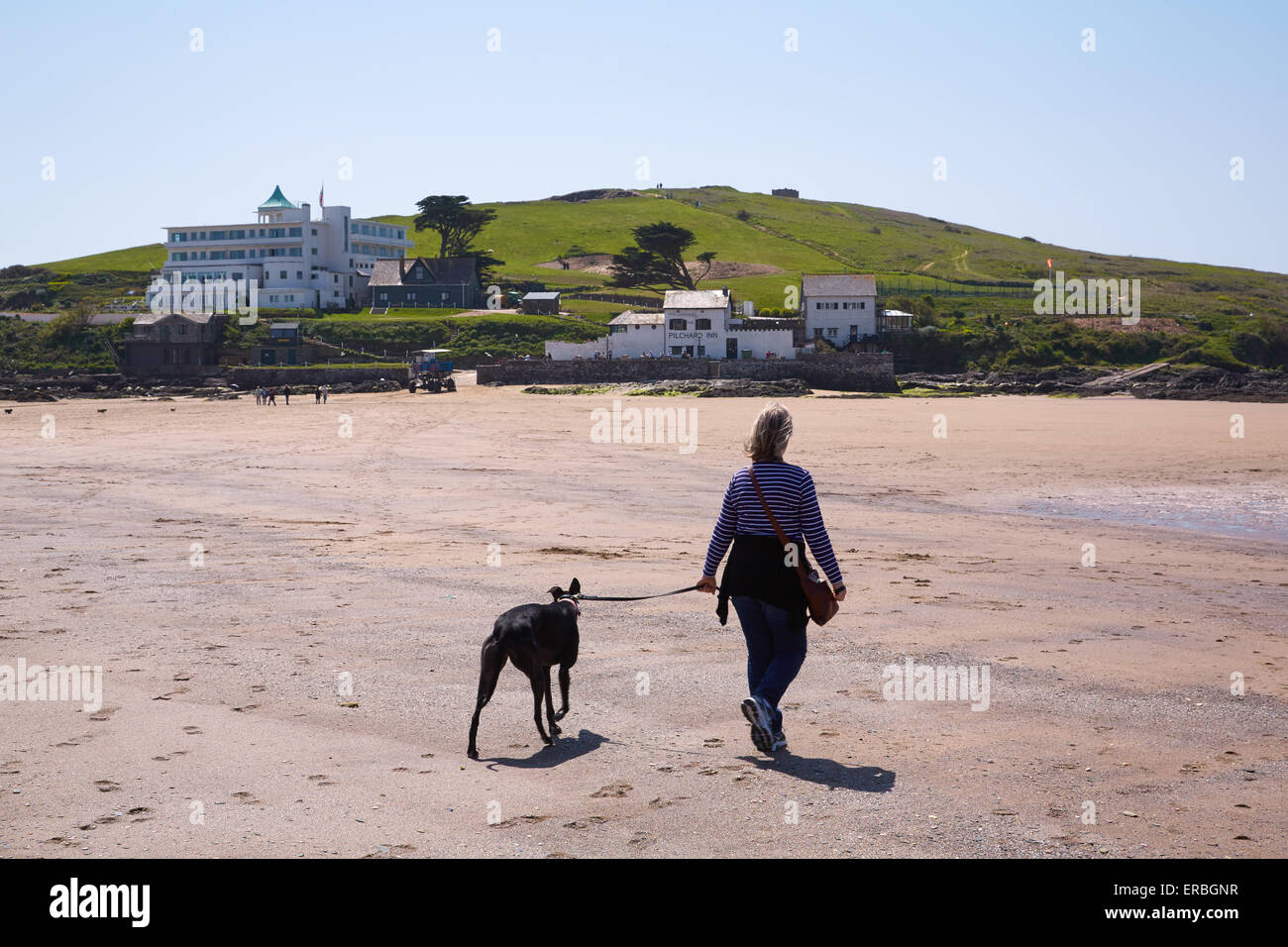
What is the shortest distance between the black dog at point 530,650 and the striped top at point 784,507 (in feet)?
3.78

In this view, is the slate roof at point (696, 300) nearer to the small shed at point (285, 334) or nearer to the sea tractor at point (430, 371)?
the sea tractor at point (430, 371)

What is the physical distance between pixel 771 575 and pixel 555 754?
1732mm

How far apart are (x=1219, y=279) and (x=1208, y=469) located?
143 metres

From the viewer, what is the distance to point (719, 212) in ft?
559

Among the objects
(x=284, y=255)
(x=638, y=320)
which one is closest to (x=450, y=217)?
(x=284, y=255)

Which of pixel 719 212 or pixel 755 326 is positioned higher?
pixel 719 212

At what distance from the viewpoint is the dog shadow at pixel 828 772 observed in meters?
5.76

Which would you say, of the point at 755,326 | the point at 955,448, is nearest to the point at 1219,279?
the point at 755,326

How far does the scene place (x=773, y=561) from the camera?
6.37 meters

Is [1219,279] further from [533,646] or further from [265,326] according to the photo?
[533,646]

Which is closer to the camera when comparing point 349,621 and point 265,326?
point 349,621

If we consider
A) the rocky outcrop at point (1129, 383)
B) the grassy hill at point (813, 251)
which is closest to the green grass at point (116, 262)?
the grassy hill at point (813, 251)

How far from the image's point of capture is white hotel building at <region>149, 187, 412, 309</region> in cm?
9800
